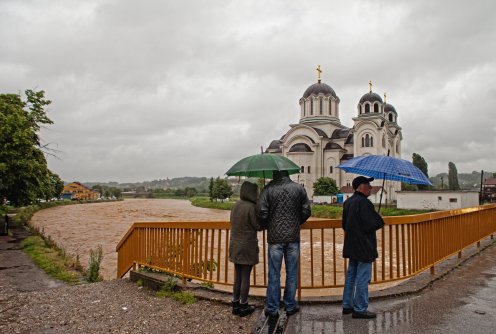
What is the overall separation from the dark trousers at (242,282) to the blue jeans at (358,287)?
1242 mm

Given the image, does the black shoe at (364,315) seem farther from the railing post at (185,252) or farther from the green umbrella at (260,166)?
the railing post at (185,252)

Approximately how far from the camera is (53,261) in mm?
12469

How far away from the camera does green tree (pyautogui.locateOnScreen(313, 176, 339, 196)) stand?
5281cm

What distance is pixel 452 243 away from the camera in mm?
7570

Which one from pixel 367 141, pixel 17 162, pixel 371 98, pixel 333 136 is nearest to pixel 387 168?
pixel 17 162

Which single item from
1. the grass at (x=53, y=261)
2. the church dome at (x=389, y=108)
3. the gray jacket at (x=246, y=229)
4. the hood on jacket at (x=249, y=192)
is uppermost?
the church dome at (x=389, y=108)

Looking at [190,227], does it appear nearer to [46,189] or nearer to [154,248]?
[154,248]

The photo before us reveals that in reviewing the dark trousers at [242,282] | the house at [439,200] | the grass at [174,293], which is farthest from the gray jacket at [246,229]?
the house at [439,200]

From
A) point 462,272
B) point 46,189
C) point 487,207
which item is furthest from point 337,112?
point 462,272

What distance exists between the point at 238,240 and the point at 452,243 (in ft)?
16.8

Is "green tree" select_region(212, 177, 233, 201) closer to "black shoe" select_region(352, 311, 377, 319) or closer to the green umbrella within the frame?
the green umbrella

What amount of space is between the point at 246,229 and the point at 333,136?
58.3 m

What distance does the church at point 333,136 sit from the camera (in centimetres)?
5394

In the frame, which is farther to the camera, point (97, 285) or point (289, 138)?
point (289, 138)
